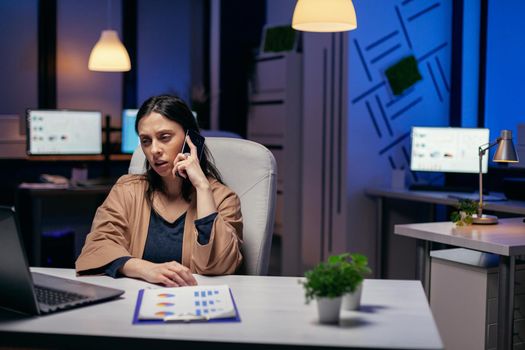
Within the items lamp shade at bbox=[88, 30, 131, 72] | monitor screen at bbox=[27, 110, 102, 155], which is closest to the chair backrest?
monitor screen at bbox=[27, 110, 102, 155]

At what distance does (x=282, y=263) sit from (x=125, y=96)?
89.3 inches

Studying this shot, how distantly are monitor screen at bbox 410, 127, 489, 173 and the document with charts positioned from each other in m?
3.43

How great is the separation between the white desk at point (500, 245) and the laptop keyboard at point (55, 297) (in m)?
1.80

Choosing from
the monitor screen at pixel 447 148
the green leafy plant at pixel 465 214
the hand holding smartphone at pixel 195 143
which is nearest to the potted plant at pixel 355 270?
the hand holding smartphone at pixel 195 143

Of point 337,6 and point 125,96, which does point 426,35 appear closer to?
point 337,6

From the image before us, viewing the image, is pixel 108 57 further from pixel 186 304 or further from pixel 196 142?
pixel 186 304

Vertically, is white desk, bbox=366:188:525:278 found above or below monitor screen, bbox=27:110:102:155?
below

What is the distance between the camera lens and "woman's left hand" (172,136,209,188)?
88.0 inches

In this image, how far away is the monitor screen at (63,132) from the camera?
5.19 m

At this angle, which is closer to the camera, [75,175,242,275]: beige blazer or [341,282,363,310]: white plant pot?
[341,282,363,310]: white plant pot

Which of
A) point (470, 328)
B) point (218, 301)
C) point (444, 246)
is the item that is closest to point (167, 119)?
point (218, 301)

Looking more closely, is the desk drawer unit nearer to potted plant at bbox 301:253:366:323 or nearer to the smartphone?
the smartphone

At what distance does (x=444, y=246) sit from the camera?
4711mm

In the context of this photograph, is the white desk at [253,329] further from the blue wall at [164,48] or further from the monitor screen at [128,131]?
the blue wall at [164,48]
